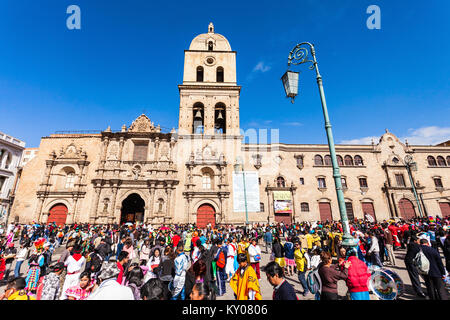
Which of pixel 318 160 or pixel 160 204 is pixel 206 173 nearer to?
pixel 160 204

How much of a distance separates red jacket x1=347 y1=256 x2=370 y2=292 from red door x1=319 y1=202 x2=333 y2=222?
78.6 ft

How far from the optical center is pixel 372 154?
28.7 meters

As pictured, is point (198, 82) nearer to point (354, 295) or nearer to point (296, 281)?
point (296, 281)

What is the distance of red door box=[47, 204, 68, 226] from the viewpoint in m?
22.2

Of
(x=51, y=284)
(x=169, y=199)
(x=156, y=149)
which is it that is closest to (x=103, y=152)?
(x=156, y=149)

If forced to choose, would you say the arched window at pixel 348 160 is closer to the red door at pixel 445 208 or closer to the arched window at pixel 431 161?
the arched window at pixel 431 161

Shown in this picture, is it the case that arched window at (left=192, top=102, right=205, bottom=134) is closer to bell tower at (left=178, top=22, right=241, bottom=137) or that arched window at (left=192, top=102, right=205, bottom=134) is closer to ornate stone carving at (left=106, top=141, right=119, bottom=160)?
bell tower at (left=178, top=22, right=241, bottom=137)

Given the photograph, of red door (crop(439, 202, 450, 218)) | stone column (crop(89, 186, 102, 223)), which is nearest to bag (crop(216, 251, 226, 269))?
stone column (crop(89, 186, 102, 223))

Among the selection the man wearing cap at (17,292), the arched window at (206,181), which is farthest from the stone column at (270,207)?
the man wearing cap at (17,292)

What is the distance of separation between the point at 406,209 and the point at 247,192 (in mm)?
20934

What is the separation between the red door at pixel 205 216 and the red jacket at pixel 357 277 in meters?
19.6

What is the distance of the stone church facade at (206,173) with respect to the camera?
22.7m

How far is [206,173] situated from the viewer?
25.0 metres
